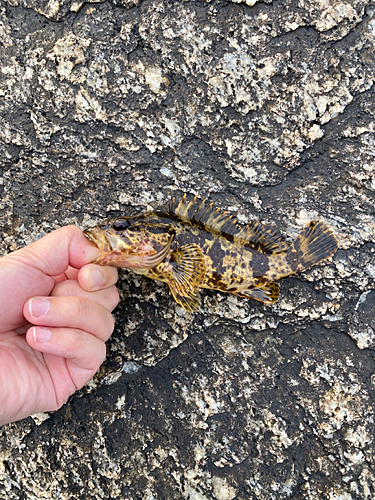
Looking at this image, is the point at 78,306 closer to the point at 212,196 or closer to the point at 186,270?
the point at 186,270

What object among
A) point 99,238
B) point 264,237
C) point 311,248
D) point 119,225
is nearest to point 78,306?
point 99,238

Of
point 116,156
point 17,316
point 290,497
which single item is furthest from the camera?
point 116,156

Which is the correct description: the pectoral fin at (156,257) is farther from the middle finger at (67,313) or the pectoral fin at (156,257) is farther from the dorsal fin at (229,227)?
the middle finger at (67,313)

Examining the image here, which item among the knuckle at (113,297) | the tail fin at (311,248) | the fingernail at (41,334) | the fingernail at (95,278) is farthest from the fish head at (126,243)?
the tail fin at (311,248)

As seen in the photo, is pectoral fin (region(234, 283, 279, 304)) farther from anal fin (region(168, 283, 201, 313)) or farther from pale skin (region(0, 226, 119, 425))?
pale skin (region(0, 226, 119, 425))

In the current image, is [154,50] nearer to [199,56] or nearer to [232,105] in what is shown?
[199,56]

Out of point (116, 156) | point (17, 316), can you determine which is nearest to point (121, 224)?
point (116, 156)

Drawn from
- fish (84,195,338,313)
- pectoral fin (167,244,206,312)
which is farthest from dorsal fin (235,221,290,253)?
pectoral fin (167,244,206,312)
